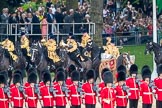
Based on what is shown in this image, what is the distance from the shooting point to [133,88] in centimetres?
3195

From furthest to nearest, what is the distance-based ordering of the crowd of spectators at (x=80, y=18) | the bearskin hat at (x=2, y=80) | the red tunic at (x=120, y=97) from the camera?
1. the crowd of spectators at (x=80, y=18)
2. the bearskin hat at (x=2, y=80)
3. the red tunic at (x=120, y=97)

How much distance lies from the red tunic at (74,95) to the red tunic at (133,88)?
4.59 feet

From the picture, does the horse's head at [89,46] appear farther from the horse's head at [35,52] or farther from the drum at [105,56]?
the horse's head at [35,52]

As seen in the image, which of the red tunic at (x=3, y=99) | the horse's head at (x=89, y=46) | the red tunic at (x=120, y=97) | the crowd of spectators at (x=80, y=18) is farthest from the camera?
the crowd of spectators at (x=80, y=18)

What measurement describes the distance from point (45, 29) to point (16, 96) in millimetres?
14571

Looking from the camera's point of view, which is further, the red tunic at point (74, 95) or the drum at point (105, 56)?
the drum at point (105, 56)

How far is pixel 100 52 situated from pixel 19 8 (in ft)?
27.2

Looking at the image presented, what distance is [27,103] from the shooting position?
31.5 meters

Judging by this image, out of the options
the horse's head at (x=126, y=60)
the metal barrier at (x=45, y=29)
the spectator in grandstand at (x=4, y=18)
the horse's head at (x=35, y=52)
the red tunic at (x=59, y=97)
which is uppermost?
the spectator in grandstand at (x=4, y=18)

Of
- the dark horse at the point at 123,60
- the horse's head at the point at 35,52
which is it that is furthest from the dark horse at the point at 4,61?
the dark horse at the point at 123,60

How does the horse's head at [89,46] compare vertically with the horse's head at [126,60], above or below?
above

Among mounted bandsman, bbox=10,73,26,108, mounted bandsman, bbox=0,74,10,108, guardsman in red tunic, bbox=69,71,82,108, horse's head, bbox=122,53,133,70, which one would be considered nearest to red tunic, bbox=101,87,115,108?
guardsman in red tunic, bbox=69,71,82,108

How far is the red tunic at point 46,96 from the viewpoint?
3119 cm

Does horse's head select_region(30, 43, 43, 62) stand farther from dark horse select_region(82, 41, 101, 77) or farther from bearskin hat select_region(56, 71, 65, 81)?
bearskin hat select_region(56, 71, 65, 81)
